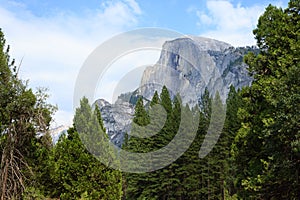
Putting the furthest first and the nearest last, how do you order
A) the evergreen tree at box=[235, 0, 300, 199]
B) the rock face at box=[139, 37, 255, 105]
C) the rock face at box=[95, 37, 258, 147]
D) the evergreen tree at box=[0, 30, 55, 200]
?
the rock face at box=[139, 37, 255, 105], the rock face at box=[95, 37, 258, 147], the evergreen tree at box=[0, 30, 55, 200], the evergreen tree at box=[235, 0, 300, 199]

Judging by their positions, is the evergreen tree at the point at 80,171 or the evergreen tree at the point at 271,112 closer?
the evergreen tree at the point at 271,112

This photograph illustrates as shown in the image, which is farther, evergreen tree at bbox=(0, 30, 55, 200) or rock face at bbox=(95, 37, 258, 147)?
rock face at bbox=(95, 37, 258, 147)

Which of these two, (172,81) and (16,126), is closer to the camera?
(16,126)

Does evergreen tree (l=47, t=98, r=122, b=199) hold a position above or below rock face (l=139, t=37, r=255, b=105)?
below

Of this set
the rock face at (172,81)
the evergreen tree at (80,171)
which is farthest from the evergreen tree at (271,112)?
the evergreen tree at (80,171)

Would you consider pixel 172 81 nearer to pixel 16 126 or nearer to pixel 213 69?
pixel 16 126

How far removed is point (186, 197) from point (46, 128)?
21357 mm

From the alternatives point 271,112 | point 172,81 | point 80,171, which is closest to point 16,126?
point 80,171

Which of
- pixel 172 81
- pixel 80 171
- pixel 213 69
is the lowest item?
pixel 80 171

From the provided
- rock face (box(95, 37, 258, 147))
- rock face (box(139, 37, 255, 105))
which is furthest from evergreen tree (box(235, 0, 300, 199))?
rock face (box(139, 37, 255, 105))

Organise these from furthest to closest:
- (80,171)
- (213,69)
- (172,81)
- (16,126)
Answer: (213,69)
(172,81)
(80,171)
(16,126)

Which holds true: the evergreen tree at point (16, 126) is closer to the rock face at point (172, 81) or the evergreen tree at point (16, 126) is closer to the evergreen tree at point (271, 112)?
the rock face at point (172, 81)

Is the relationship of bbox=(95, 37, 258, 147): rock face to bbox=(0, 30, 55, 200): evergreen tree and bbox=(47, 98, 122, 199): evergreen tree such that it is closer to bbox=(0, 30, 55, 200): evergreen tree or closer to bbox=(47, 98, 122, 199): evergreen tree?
bbox=(47, 98, 122, 199): evergreen tree

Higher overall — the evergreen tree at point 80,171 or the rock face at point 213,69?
the rock face at point 213,69
